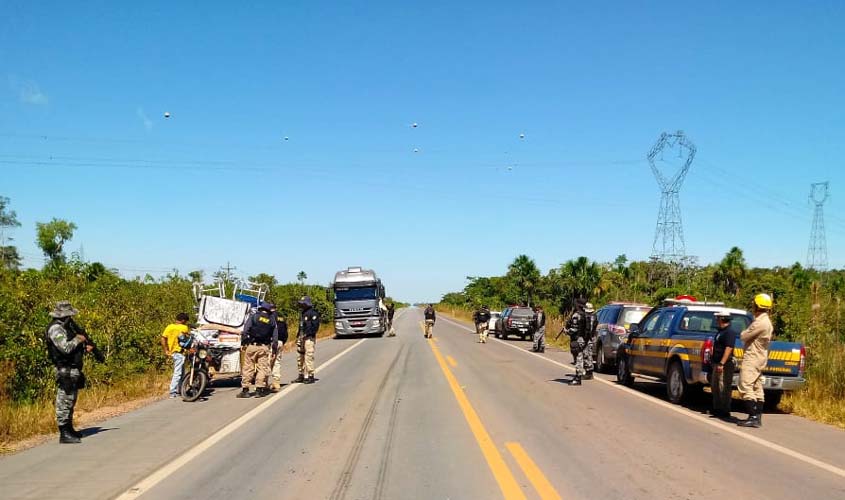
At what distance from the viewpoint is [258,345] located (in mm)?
13469

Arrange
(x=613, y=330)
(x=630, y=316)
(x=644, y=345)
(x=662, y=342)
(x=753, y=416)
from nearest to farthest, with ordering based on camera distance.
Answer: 1. (x=753, y=416)
2. (x=662, y=342)
3. (x=644, y=345)
4. (x=613, y=330)
5. (x=630, y=316)

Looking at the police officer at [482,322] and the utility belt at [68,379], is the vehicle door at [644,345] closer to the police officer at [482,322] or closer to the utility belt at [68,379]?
the utility belt at [68,379]

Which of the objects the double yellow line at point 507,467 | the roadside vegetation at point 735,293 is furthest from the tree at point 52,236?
the double yellow line at point 507,467

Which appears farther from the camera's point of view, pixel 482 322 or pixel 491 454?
pixel 482 322

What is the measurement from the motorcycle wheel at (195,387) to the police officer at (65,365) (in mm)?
3761

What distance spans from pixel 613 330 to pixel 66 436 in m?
14.2

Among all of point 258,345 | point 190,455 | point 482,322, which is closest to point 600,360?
point 258,345

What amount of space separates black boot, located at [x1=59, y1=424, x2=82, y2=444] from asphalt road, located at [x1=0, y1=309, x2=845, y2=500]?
0.15 meters

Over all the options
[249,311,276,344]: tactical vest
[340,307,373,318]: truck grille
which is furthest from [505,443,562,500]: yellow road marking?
[340,307,373,318]: truck grille

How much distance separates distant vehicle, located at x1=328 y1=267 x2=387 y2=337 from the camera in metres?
37.0

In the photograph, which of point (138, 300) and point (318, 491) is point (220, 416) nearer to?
point (318, 491)

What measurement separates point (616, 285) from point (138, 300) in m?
53.8

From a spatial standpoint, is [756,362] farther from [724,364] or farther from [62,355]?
[62,355]

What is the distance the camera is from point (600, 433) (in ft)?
30.7
